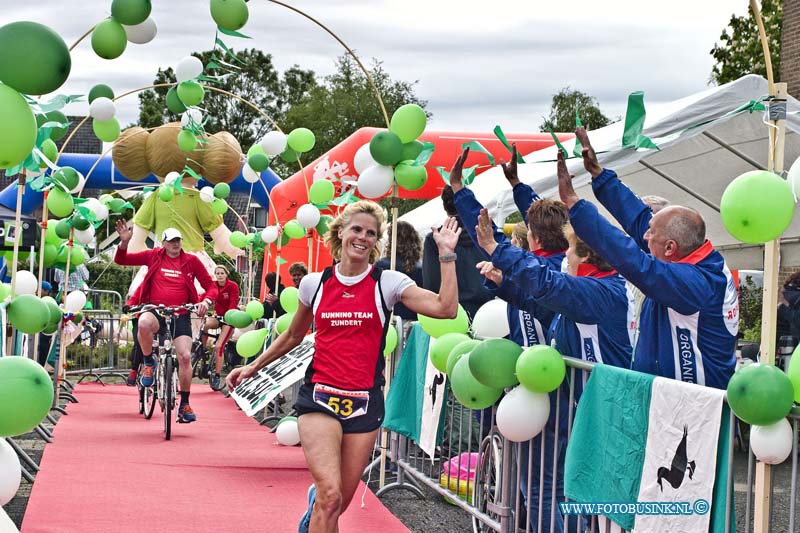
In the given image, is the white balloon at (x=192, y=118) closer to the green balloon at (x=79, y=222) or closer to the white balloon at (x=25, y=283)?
the green balloon at (x=79, y=222)

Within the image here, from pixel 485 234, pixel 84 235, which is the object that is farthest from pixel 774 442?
pixel 84 235

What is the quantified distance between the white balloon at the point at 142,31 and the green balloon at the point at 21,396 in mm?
3412

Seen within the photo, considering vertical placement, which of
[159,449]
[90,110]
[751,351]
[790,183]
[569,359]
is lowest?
[159,449]

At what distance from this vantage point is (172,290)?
11094 mm

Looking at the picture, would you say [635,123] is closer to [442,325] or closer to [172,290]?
[442,325]

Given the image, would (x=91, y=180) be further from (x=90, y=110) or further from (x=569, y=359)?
(x=569, y=359)

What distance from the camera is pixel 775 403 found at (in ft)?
11.7

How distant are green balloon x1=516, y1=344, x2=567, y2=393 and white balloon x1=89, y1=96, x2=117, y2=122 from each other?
689cm

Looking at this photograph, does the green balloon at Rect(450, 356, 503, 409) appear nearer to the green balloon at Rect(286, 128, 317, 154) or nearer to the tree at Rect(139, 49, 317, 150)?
the green balloon at Rect(286, 128, 317, 154)

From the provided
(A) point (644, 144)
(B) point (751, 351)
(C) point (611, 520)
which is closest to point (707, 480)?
(C) point (611, 520)

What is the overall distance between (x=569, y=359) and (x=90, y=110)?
7129mm

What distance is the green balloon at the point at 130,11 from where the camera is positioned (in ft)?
22.0

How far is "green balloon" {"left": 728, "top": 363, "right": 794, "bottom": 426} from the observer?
11.7 feet

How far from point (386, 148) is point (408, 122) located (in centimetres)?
23
